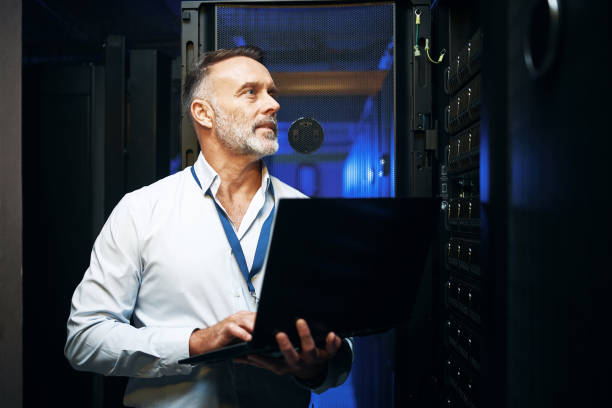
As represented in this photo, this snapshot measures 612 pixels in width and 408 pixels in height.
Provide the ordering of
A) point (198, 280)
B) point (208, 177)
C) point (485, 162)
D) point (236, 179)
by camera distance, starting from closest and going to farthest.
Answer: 1. point (485, 162)
2. point (198, 280)
3. point (208, 177)
4. point (236, 179)

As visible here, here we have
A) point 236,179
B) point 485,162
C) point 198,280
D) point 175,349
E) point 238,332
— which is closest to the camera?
point 485,162

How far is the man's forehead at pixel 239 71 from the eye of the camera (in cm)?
133

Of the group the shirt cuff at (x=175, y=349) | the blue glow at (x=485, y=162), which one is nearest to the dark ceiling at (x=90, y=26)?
the shirt cuff at (x=175, y=349)

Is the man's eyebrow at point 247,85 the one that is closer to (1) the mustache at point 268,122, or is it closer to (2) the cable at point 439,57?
(1) the mustache at point 268,122

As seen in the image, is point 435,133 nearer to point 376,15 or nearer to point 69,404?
point 376,15

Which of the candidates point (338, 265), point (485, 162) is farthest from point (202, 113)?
point (485, 162)

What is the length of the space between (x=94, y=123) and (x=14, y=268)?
0.61m

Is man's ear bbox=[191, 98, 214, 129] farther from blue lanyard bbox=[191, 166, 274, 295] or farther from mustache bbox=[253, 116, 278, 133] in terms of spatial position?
blue lanyard bbox=[191, 166, 274, 295]

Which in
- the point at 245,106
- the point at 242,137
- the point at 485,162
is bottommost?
the point at 485,162

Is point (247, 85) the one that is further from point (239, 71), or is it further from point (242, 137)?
point (242, 137)

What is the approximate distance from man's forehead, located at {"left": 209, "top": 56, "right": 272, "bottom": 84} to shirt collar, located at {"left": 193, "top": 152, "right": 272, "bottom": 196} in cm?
26

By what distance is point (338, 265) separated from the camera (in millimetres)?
770

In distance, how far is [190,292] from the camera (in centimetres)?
116

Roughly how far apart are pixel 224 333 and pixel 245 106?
0.71 m
